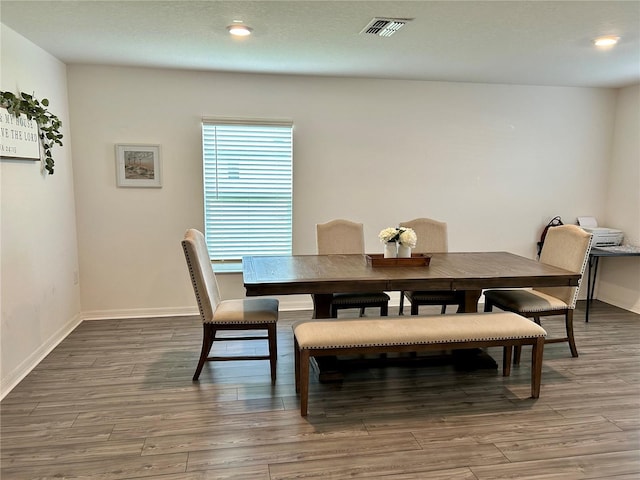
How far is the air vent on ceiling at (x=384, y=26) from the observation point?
9.27ft

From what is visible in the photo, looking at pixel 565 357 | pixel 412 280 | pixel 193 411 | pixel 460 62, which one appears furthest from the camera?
pixel 460 62

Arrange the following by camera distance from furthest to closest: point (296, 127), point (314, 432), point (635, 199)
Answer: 1. point (635, 199)
2. point (296, 127)
3. point (314, 432)

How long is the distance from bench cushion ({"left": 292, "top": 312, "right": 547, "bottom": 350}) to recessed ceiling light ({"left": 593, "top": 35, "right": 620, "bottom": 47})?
211cm

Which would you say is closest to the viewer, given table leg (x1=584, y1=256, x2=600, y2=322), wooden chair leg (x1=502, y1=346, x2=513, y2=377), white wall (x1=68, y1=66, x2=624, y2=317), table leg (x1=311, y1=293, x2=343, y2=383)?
table leg (x1=311, y1=293, x2=343, y2=383)

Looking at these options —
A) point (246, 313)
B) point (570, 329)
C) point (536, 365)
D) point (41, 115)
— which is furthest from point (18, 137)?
point (570, 329)

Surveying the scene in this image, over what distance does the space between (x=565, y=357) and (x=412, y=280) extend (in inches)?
65.7

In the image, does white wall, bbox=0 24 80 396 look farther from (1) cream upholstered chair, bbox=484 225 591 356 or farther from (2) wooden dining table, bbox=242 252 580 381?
(1) cream upholstered chair, bbox=484 225 591 356

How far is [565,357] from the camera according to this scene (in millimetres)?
3525

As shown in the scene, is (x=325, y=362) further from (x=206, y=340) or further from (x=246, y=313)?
(x=206, y=340)

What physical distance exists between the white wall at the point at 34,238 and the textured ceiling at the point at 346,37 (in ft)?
0.89

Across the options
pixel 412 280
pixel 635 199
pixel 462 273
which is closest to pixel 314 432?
pixel 412 280

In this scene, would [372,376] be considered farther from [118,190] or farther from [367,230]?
[118,190]

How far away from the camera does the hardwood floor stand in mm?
2152

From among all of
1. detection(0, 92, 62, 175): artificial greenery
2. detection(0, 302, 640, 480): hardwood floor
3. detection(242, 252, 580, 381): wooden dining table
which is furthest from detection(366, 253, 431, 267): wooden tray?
detection(0, 92, 62, 175): artificial greenery
